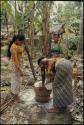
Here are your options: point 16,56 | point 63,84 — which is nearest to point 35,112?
point 63,84

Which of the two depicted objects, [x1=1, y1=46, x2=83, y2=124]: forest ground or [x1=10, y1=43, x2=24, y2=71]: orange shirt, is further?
[x1=10, y1=43, x2=24, y2=71]: orange shirt

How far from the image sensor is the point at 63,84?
5012 mm

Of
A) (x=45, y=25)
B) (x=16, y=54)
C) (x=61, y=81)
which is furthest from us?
(x=45, y=25)

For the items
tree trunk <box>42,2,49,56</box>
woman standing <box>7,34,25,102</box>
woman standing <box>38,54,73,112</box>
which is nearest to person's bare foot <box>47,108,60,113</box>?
woman standing <box>38,54,73,112</box>

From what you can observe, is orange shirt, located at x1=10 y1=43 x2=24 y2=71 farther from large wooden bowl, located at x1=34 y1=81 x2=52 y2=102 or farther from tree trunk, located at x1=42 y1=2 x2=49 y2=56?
tree trunk, located at x1=42 y1=2 x2=49 y2=56

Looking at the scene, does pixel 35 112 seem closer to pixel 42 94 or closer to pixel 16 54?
pixel 42 94

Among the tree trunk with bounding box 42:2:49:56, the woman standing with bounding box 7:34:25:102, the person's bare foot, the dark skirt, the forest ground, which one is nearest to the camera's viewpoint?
the forest ground

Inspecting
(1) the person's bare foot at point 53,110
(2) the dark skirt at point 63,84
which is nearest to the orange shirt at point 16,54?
(2) the dark skirt at point 63,84

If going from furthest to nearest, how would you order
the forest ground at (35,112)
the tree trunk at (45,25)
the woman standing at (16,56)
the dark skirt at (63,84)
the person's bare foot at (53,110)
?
1. the tree trunk at (45,25)
2. the woman standing at (16,56)
3. the person's bare foot at (53,110)
4. the dark skirt at (63,84)
5. the forest ground at (35,112)

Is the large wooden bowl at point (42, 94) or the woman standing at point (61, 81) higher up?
the woman standing at point (61, 81)

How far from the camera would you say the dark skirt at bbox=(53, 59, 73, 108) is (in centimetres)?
493

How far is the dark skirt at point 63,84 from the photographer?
16.2ft

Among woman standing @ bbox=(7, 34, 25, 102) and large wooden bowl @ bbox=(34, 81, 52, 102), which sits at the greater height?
woman standing @ bbox=(7, 34, 25, 102)

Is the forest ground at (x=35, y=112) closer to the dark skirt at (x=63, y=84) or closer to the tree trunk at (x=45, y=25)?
the dark skirt at (x=63, y=84)
